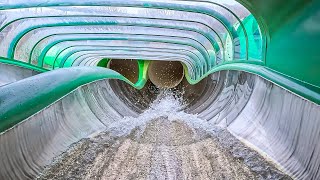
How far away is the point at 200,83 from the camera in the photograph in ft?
21.0

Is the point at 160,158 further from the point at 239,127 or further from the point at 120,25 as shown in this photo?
the point at 120,25

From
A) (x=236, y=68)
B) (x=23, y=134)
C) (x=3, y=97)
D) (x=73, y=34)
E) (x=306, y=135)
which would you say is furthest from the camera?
(x=73, y=34)

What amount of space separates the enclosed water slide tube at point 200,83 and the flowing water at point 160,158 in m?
0.09

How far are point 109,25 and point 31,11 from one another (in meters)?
1.14

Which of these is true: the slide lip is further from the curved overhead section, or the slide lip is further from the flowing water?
the curved overhead section

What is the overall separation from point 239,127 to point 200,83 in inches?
146

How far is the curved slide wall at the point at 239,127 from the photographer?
161cm

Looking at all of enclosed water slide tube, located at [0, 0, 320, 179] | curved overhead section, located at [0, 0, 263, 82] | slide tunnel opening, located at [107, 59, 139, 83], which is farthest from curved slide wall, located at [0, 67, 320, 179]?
slide tunnel opening, located at [107, 59, 139, 83]

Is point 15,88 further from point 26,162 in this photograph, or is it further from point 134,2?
point 134,2

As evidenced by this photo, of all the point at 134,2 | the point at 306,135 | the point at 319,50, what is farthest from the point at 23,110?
the point at 134,2

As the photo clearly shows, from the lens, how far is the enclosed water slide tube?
166 cm

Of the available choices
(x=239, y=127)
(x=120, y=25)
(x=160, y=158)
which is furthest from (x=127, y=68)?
(x=160, y=158)

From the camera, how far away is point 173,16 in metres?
5.03

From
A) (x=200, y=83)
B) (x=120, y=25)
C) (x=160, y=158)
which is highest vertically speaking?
(x=120, y=25)
